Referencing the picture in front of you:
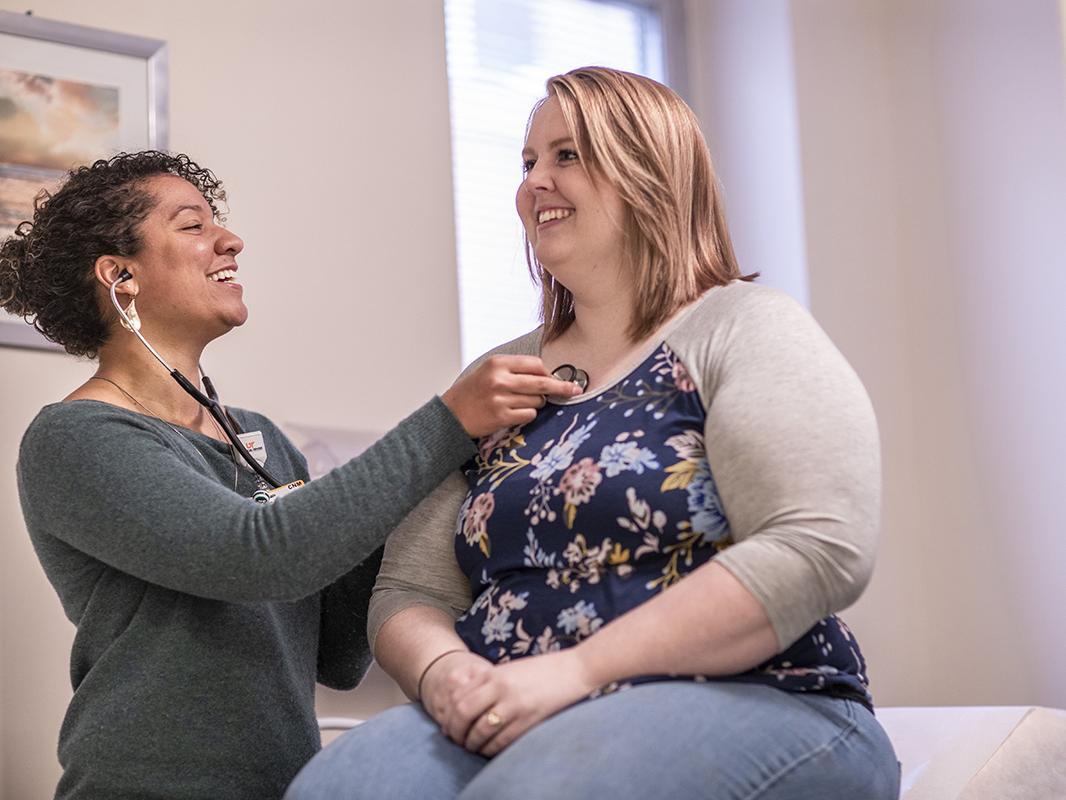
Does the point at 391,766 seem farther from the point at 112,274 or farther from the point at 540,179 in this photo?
the point at 112,274

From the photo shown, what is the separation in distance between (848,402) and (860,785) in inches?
14.0

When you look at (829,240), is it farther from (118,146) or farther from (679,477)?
(679,477)

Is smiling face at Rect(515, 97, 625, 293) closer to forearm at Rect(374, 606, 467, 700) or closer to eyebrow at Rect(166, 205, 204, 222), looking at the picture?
forearm at Rect(374, 606, 467, 700)

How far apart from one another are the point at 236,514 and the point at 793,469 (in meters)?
0.62

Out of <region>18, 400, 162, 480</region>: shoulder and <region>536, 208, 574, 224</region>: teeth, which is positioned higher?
<region>536, 208, 574, 224</region>: teeth

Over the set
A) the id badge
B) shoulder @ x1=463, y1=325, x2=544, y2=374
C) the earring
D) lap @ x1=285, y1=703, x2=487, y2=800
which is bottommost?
lap @ x1=285, y1=703, x2=487, y2=800

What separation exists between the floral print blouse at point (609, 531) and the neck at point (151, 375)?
0.58 m

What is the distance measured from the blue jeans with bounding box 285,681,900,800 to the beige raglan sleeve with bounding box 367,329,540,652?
22cm

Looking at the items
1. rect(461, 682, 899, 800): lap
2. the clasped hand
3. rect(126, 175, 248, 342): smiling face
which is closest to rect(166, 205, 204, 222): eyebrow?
rect(126, 175, 248, 342): smiling face

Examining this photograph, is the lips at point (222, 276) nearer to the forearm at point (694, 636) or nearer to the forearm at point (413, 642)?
the forearm at point (413, 642)

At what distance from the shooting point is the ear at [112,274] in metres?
1.99

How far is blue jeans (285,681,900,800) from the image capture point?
120 centimetres

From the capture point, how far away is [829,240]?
3.20 meters

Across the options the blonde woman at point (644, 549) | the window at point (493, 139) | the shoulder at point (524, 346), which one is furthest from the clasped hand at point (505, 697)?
the window at point (493, 139)
